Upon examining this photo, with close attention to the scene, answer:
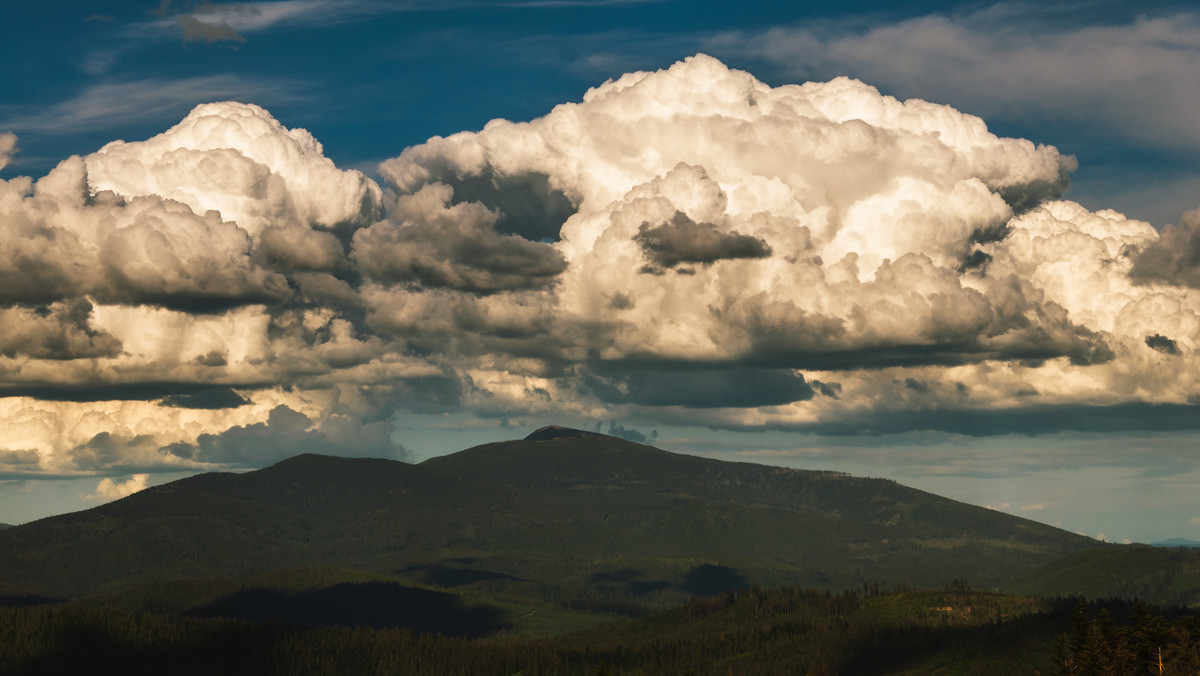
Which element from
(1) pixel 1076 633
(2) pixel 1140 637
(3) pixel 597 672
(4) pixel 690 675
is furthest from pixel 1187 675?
Answer: (3) pixel 597 672

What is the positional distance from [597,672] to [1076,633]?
78222 mm

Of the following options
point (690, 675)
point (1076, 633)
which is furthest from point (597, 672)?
point (1076, 633)

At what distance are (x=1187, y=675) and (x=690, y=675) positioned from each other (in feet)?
240

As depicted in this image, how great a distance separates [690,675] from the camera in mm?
189000

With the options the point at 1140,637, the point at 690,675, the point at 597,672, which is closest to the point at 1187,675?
the point at 1140,637

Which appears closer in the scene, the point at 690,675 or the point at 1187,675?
the point at 1187,675

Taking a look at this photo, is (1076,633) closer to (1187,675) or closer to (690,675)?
(1187,675)

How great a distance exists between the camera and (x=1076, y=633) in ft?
630

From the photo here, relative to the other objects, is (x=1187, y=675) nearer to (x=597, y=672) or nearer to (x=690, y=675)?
(x=690, y=675)

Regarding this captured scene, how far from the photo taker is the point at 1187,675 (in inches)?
6791

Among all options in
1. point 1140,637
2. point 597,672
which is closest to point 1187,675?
point 1140,637

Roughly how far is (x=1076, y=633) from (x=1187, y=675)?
2115 cm

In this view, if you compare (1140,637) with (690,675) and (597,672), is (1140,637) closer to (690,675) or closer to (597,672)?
(690,675)

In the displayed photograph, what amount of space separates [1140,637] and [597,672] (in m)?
82.3
